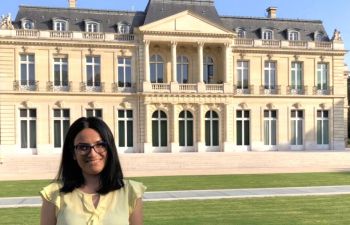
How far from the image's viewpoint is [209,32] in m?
37.7

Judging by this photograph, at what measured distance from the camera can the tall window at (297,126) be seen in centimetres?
4078

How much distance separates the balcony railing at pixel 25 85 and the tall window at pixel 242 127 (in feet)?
55.0

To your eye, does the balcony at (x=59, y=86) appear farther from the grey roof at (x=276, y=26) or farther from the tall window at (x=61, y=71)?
the grey roof at (x=276, y=26)

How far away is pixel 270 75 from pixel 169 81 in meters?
9.25

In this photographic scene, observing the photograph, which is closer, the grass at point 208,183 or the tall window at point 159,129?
the grass at point 208,183

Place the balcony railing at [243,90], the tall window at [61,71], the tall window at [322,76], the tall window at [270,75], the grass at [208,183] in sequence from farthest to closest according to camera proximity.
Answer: the tall window at [322,76], the tall window at [270,75], the balcony railing at [243,90], the tall window at [61,71], the grass at [208,183]

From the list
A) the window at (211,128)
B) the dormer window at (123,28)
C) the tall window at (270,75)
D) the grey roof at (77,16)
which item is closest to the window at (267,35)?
the tall window at (270,75)

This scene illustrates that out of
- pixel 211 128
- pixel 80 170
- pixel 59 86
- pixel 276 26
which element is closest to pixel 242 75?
pixel 211 128

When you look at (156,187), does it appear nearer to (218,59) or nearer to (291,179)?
(291,179)

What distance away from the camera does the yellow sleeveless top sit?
8.75ft

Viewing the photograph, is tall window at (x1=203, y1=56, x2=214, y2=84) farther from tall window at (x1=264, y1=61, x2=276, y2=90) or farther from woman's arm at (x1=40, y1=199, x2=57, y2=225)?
woman's arm at (x1=40, y1=199, x2=57, y2=225)

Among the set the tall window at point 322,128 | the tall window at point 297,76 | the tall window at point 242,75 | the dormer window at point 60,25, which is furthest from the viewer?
the tall window at point 322,128

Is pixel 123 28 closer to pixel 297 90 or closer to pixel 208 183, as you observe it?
pixel 297 90

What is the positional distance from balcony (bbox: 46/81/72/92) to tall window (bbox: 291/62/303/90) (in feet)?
63.8
